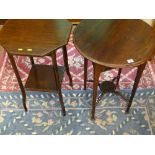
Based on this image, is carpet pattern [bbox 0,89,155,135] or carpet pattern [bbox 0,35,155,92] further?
carpet pattern [bbox 0,35,155,92]

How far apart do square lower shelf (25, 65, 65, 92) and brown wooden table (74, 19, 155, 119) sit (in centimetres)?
41

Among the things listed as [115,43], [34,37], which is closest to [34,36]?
[34,37]

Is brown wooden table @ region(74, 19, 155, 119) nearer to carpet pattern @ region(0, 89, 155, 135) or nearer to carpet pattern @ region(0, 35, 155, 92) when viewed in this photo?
carpet pattern @ region(0, 89, 155, 135)

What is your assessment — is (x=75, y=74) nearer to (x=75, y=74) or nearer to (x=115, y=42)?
(x=75, y=74)

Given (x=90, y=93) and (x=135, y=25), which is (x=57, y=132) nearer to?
(x=90, y=93)

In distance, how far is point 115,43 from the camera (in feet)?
3.94

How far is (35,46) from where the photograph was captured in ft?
3.84

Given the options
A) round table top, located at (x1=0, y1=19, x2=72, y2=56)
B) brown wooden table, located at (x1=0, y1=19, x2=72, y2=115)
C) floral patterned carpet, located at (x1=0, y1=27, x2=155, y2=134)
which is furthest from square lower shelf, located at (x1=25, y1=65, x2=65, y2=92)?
round table top, located at (x1=0, y1=19, x2=72, y2=56)

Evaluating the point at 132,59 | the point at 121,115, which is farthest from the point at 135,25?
the point at 121,115

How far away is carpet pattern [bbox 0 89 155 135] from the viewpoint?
1.64 m

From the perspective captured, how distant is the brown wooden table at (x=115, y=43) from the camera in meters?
1.13
